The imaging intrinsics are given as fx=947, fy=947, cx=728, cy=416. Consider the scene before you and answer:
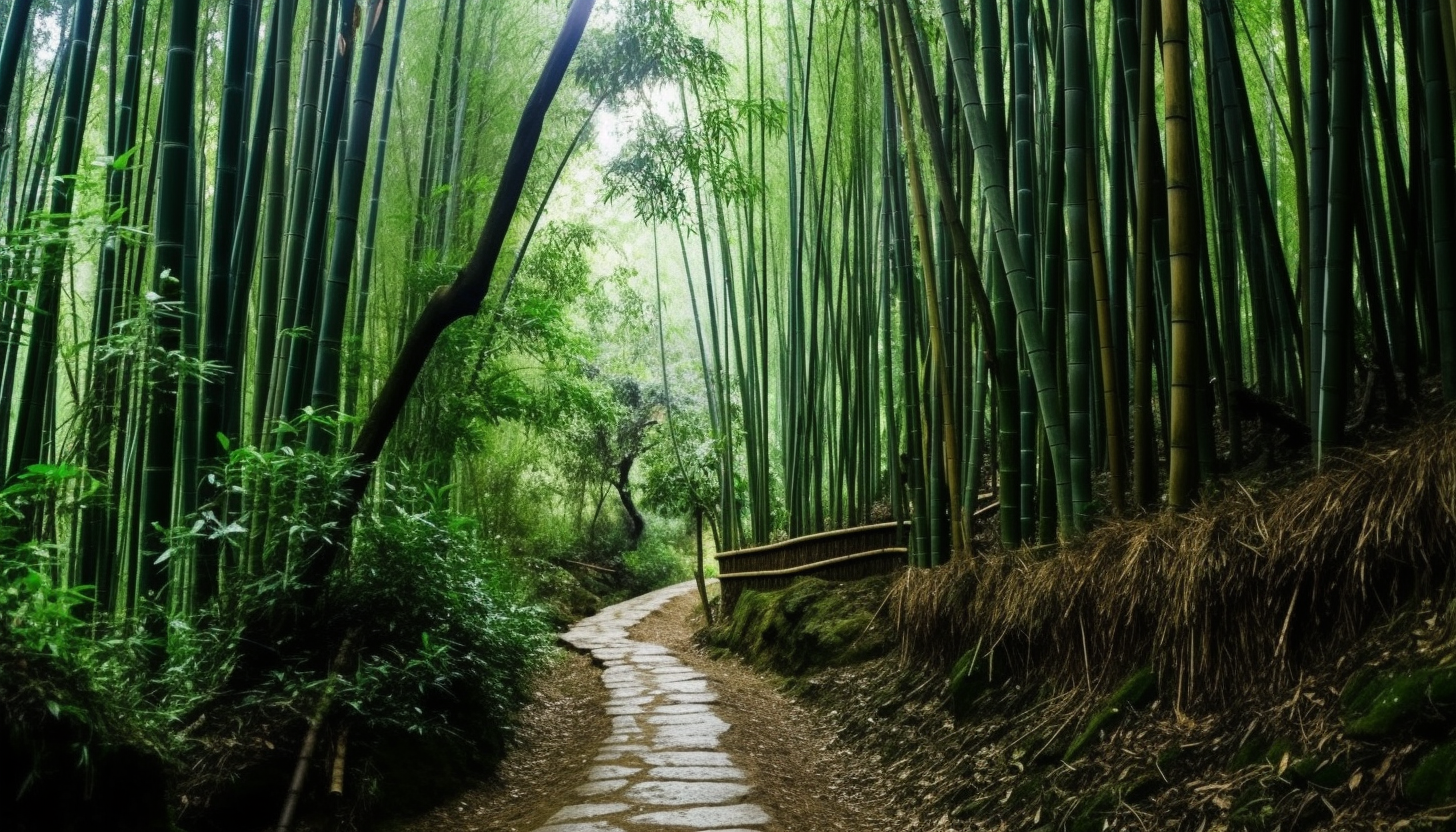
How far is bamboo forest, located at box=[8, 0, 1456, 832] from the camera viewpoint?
5.68 ft

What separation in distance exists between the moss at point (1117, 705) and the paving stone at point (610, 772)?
1363 millimetres

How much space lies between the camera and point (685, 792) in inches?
106

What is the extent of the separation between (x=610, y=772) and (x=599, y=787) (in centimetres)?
18

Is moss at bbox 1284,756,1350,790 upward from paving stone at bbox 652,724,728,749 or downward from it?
upward

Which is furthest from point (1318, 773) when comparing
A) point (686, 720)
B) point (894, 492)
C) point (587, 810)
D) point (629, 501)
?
point (629, 501)

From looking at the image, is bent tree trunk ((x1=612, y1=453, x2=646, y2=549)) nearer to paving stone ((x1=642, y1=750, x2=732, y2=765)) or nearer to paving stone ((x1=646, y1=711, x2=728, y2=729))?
paving stone ((x1=646, y1=711, x2=728, y2=729))

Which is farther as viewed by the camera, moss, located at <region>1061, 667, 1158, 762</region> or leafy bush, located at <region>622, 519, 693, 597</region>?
leafy bush, located at <region>622, 519, 693, 597</region>

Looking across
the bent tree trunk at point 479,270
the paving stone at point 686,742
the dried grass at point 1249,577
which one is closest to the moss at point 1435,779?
the dried grass at point 1249,577

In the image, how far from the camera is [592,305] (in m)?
9.61

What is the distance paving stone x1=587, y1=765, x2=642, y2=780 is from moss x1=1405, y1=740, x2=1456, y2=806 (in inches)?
83.1

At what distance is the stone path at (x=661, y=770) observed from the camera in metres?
2.44

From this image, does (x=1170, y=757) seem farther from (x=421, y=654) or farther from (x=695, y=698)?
(x=695, y=698)

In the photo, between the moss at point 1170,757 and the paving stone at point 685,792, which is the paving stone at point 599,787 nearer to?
the paving stone at point 685,792

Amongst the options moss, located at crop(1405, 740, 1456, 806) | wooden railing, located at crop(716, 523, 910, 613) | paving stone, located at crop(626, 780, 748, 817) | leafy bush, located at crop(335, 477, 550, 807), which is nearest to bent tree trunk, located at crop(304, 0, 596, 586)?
leafy bush, located at crop(335, 477, 550, 807)
